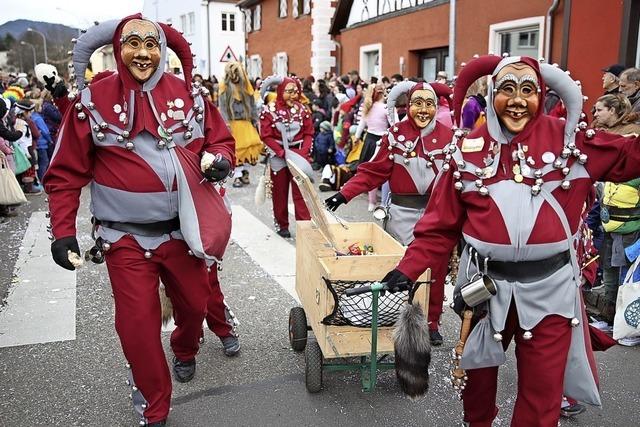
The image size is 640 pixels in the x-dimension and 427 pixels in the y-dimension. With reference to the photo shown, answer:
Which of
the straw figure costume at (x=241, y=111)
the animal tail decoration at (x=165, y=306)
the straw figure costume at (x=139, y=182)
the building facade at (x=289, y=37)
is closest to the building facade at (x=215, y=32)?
the building facade at (x=289, y=37)

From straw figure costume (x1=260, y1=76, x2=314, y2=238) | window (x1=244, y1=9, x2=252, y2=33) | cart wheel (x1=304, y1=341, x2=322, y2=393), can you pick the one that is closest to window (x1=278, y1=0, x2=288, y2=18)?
window (x1=244, y1=9, x2=252, y2=33)

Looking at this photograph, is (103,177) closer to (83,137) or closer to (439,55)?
(83,137)

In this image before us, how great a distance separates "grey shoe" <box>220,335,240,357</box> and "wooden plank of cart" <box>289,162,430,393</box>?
21.7 inches

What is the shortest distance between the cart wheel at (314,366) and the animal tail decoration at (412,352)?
3.78 ft

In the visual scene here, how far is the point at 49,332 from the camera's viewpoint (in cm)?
509

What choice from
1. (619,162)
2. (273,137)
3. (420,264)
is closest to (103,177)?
(420,264)

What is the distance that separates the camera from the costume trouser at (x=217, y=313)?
457cm

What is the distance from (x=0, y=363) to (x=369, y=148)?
6865 millimetres

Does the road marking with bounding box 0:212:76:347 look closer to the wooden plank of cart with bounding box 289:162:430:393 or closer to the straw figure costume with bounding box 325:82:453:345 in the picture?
the wooden plank of cart with bounding box 289:162:430:393

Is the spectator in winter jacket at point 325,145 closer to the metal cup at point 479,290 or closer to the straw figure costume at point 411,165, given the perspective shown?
the straw figure costume at point 411,165

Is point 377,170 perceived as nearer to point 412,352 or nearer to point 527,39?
point 412,352

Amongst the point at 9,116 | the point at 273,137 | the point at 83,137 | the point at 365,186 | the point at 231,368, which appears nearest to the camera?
the point at 83,137

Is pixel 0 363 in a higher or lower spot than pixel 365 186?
lower

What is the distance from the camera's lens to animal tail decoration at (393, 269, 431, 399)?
2895mm
